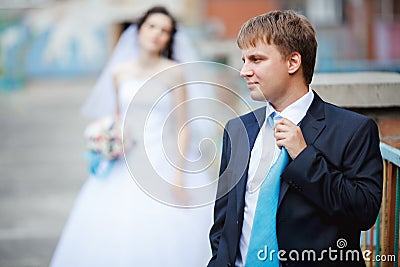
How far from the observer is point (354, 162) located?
252 centimetres

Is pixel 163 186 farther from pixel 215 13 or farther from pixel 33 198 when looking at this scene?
pixel 215 13

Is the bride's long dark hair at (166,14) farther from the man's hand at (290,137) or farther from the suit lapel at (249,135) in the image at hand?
the man's hand at (290,137)

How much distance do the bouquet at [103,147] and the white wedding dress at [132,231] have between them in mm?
230

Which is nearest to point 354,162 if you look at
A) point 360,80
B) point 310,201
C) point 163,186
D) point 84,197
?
point 310,201

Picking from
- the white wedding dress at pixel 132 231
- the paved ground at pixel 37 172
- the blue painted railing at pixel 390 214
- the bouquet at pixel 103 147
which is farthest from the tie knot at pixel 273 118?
the paved ground at pixel 37 172

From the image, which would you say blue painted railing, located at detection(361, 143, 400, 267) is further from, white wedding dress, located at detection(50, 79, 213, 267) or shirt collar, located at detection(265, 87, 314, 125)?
white wedding dress, located at detection(50, 79, 213, 267)

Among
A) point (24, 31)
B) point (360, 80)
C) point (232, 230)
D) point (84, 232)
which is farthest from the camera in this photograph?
point (24, 31)

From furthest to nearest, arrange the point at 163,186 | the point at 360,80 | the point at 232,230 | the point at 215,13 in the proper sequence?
1. the point at 215,13
2. the point at 360,80
3. the point at 163,186
4. the point at 232,230

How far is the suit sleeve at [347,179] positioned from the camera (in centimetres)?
248

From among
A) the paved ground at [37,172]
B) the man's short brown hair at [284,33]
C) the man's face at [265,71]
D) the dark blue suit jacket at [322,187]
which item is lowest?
the paved ground at [37,172]

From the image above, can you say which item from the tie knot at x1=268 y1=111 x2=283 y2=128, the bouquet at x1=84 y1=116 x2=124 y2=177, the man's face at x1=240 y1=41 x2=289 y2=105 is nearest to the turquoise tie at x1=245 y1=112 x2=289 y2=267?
the tie knot at x1=268 y1=111 x2=283 y2=128

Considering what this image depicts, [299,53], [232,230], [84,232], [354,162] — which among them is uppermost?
[299,53]

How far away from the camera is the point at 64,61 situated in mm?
24422

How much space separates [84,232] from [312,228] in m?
2.61
